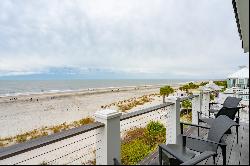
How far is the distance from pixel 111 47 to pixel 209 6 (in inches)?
3601

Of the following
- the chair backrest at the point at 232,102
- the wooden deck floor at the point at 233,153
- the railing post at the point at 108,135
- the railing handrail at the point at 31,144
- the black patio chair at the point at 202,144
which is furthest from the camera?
the chair backrest at the point at 232,102

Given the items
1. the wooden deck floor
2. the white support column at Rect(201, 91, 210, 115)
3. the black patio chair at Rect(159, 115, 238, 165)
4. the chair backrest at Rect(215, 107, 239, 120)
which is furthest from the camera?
the white support column at Rect(201, 91, 210, 115)

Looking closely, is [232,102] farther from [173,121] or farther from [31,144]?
[31,144]

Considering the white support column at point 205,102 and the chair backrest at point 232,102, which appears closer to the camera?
the chair backrest at point 232,102

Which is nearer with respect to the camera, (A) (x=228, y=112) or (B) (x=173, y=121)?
(B) (x=173, y=121)

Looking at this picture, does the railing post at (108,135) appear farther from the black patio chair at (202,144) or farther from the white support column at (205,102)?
the white support column at (205,102)

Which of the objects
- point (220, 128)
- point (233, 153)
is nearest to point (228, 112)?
point (233, 153)

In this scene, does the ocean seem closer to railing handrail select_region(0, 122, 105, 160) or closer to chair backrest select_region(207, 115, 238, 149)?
chair backrest select_region(207, 115, 238, 149)

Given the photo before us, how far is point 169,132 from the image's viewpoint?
4969mm

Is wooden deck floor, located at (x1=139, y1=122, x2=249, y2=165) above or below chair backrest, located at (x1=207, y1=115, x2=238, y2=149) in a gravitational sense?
below

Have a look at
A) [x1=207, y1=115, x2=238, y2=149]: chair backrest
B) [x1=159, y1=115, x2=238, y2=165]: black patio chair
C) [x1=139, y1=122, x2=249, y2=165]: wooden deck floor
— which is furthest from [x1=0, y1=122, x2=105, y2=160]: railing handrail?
[x1=207, y1=115, x2=238, y2=149]: chair backrest

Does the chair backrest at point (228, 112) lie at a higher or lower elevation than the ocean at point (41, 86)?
higher

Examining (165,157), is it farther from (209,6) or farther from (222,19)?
(209,6)

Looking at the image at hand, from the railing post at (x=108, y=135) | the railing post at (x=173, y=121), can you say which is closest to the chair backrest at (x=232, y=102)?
the railing post at (x=173, y=121)
